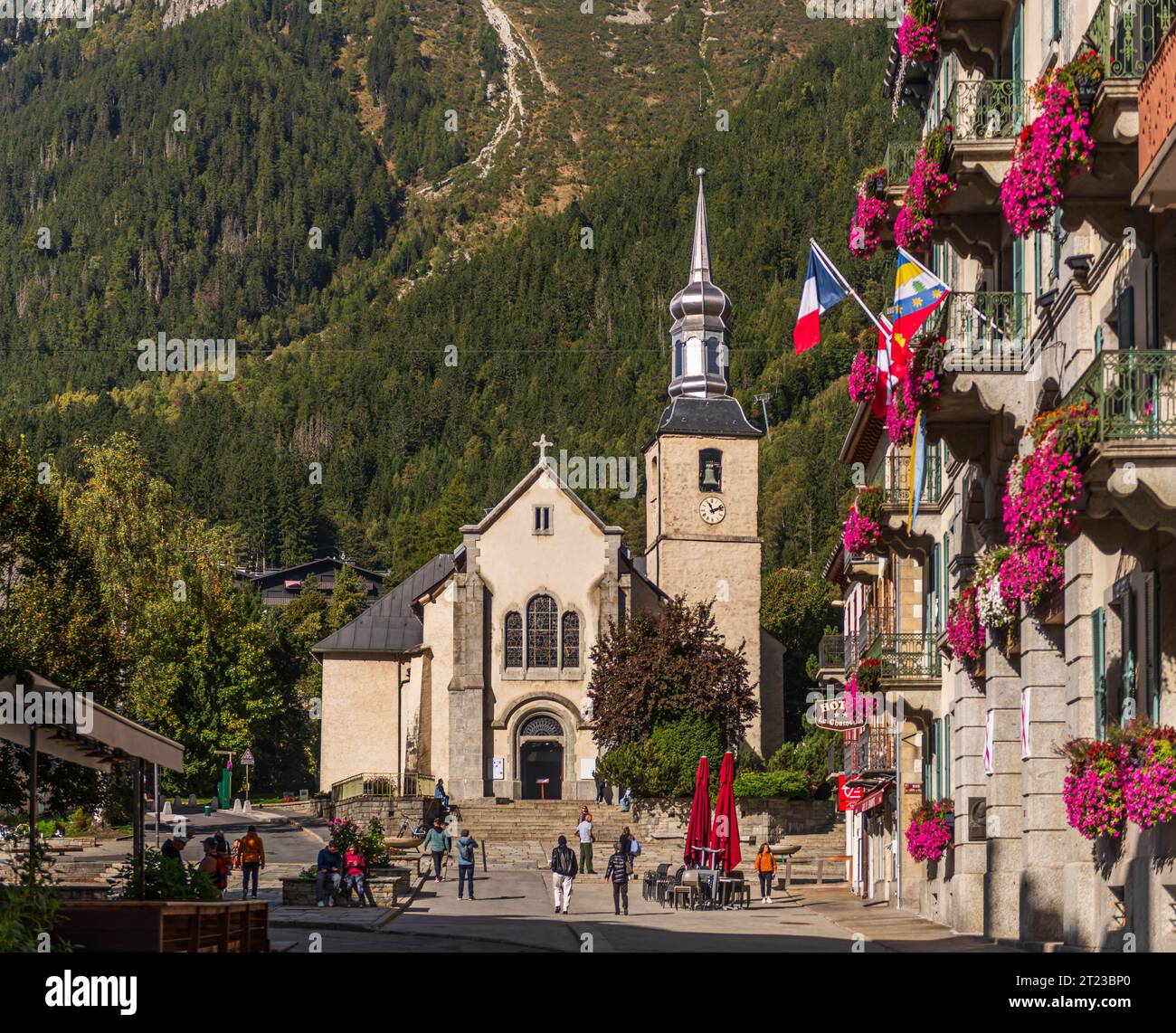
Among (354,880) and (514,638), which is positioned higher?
(514,638)

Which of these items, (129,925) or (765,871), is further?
(765,871)

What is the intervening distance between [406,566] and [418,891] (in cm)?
11984

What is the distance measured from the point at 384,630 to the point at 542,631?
10157 mm

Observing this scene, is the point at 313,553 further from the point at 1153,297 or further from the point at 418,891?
the point at 1153,297

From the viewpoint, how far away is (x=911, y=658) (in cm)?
3597

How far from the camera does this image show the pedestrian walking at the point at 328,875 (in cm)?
3703

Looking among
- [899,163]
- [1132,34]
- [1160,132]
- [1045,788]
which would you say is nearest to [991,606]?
[1045,788]

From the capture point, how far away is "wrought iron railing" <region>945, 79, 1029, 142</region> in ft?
75.7

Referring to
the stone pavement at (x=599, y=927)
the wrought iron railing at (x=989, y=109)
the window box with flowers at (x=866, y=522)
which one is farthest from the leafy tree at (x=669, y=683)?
the wrought iron railing at (x=989, y=109)

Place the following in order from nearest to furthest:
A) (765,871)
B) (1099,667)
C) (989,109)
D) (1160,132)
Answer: (1160,132) → (1099,667) → (989,109) → (765,871)

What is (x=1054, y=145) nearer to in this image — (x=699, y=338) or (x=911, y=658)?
(x=911, y=658)

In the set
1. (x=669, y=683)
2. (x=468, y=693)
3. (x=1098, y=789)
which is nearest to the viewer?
(x=1098, y=789)
